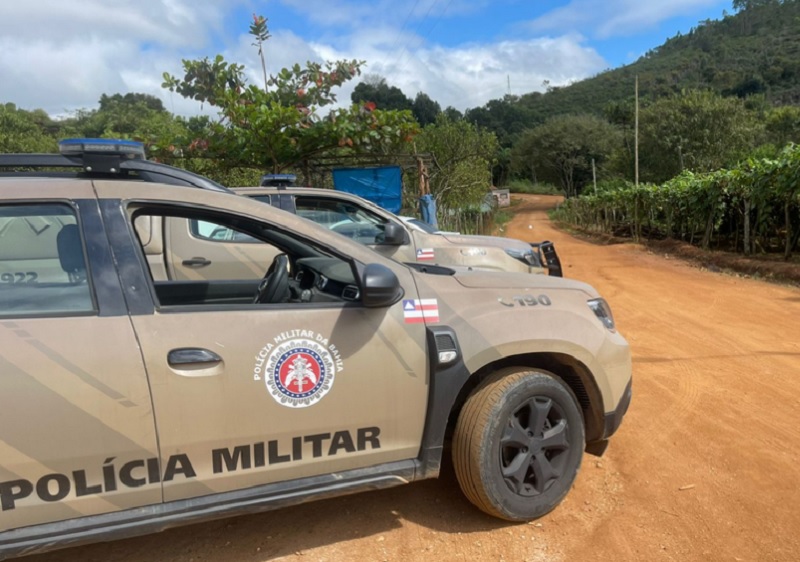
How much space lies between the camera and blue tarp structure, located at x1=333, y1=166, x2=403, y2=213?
9664mm

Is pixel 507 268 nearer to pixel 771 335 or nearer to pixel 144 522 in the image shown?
pixel 771 335

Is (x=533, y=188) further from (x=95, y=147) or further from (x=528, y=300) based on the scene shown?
(x=95, y=147)

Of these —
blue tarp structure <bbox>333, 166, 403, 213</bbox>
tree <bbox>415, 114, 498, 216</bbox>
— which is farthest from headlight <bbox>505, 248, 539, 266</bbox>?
tree <bbox>415, 114, 498, 216</bbox>

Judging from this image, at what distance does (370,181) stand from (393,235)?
4.46 metres

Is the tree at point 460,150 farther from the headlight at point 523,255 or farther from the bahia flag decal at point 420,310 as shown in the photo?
the bahia flag decal at point 420,310

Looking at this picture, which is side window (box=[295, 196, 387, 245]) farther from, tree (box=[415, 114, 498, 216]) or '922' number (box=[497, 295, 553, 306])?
tree (box=[415, 114, 498, 216])

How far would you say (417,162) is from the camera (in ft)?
34.3

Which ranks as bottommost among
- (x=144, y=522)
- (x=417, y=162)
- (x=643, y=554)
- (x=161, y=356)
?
(x=643, y=554)

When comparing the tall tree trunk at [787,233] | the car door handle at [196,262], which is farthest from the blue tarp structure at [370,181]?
the tall tree trunk at [787,233]

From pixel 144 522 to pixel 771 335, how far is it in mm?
6538

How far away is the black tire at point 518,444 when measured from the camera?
275 cm

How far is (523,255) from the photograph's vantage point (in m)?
6.21

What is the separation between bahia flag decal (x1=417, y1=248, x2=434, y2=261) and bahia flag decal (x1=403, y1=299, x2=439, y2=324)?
9.96 ft

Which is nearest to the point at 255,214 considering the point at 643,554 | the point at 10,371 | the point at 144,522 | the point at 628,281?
the point at 10,371
